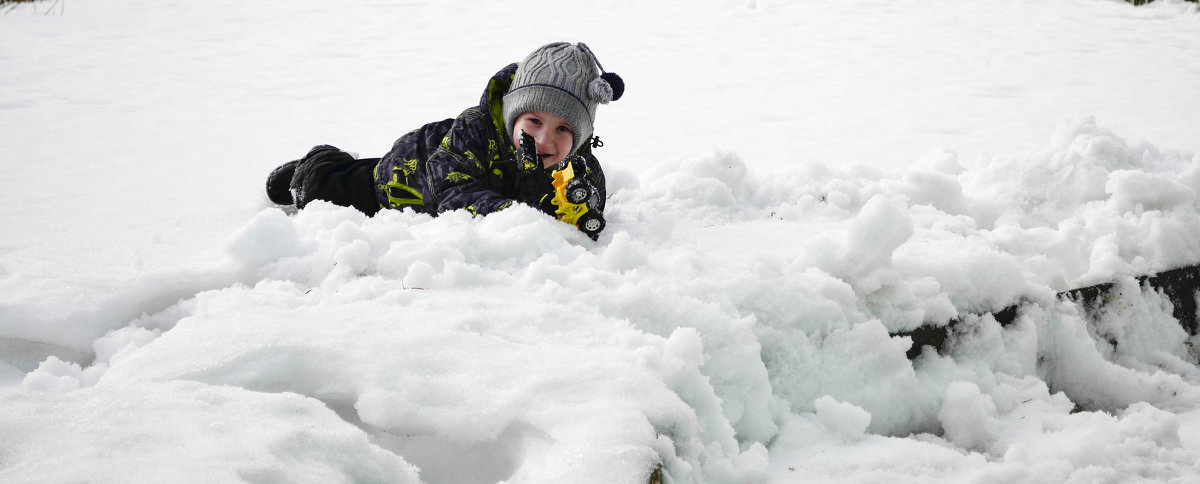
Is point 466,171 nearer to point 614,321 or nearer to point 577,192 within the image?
point 577,192

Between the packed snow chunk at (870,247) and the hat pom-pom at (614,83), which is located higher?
the hat pom-pom at (614,83)

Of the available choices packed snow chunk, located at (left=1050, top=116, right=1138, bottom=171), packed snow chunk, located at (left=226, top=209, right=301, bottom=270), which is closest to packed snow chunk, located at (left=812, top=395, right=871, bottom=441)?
packed snow chunk, located at (left=226, top=209, right=301, bottom=270)

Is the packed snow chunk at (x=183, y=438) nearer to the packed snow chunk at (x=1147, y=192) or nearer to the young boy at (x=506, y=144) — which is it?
the young boy at (x=506, y=144)

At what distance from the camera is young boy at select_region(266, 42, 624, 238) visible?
2.89 m

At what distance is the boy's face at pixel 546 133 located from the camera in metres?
2.93

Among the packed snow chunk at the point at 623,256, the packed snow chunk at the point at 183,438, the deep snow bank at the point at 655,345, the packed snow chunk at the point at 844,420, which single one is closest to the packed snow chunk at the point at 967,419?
the deep snow bank at the point at 655,345

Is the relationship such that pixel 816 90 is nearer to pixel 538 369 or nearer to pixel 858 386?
pixel 858 386

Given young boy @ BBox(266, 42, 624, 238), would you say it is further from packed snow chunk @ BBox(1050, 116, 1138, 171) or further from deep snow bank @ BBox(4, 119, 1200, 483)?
packed snow chunk @ BBox(1050, 116, 1138, 171)

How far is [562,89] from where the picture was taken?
2908 mm

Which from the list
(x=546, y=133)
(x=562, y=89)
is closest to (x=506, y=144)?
(x=546, y=133)

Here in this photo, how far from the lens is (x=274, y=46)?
728 cm

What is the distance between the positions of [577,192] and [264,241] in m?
0.83

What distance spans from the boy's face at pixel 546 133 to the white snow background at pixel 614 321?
0.27 metres

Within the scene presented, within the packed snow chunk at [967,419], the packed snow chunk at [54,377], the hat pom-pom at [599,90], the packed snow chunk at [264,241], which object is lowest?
the packed snow chunk at [967,419]
